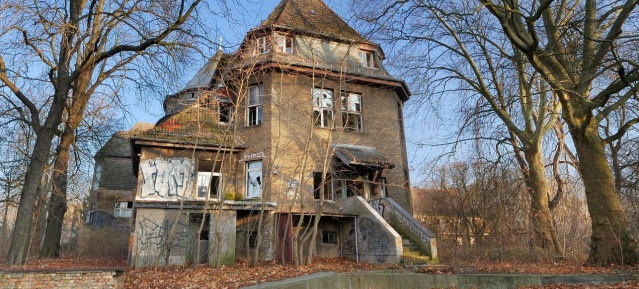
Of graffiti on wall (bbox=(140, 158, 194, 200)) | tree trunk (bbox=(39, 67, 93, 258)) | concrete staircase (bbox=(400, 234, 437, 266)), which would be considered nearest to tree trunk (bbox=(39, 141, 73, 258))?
tree trunk (bbox=(39, 67, 93, 258))

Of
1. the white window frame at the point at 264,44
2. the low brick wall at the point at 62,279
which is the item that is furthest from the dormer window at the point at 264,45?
the low brick wall at the point at 62,279

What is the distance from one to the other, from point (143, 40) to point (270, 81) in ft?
24.1

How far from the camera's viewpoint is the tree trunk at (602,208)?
11.7m

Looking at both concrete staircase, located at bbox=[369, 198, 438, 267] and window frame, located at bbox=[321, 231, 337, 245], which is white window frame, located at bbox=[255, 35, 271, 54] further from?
window frame, located at bbox=[321, 231, 337, 245]

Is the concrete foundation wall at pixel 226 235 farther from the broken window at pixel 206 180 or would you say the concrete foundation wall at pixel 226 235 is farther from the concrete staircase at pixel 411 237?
the concrete staircase at pixel 411 237

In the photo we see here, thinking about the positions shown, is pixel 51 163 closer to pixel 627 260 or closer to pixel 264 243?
pixel 264 243

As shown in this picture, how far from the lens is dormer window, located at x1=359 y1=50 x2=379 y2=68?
2271cm

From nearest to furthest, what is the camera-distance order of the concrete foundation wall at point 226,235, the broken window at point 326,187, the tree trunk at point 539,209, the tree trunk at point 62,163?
1. the concrete foundation wall at point 226,235
2. the tree trunk at point 539,209
3. the tree trunk at point 62,163
4. the broken window at point 326,187

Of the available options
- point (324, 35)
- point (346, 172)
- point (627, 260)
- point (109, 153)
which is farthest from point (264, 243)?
point (109, 153)

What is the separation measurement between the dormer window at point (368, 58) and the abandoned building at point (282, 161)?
5 centimetres

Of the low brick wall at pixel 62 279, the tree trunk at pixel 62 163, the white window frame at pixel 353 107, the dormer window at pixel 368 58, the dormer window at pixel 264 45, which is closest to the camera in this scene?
the low brick wall at pixel 62 279

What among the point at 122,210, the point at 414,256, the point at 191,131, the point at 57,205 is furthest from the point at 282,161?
the point at 122,210

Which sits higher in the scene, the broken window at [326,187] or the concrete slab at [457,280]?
the broken window at [326,187]

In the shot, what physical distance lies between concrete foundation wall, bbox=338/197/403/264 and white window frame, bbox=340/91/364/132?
4.17 m
